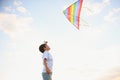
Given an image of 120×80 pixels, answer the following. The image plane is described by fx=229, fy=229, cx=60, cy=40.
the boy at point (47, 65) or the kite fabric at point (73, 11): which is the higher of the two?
the kite fabric at point (73, 11)

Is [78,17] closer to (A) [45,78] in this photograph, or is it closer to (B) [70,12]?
(B) [70,12]

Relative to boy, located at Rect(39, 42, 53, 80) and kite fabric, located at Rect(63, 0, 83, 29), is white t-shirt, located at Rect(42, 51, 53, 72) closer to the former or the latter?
boy, located at Rect(39, 42, 53, 80)

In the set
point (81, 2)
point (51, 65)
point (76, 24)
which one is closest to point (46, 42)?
point (51, 65)

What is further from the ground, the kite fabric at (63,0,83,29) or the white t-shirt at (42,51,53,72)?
the kite fabric at (63,0,83,29)

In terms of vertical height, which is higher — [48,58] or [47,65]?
[48,58]

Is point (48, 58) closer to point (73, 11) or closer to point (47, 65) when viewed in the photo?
point (47, 65)

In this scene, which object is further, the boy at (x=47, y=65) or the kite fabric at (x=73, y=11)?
the kite fabric at (x=73, y=11)

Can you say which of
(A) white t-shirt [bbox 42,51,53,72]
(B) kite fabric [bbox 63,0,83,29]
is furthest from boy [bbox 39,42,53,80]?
(B) kite fabric [bbox 63,0,83,29]

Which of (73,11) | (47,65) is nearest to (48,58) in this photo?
(47,65)

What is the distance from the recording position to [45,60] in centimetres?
482

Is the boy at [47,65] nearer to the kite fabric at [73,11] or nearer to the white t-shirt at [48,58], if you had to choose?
the white t-shirt at [48,58]

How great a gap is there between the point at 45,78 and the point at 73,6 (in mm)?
3217

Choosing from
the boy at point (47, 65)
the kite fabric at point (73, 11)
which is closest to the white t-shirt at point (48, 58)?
the boy at point (47, 65)

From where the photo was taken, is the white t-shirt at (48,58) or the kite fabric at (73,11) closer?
the white t-shirt at (48,58)
